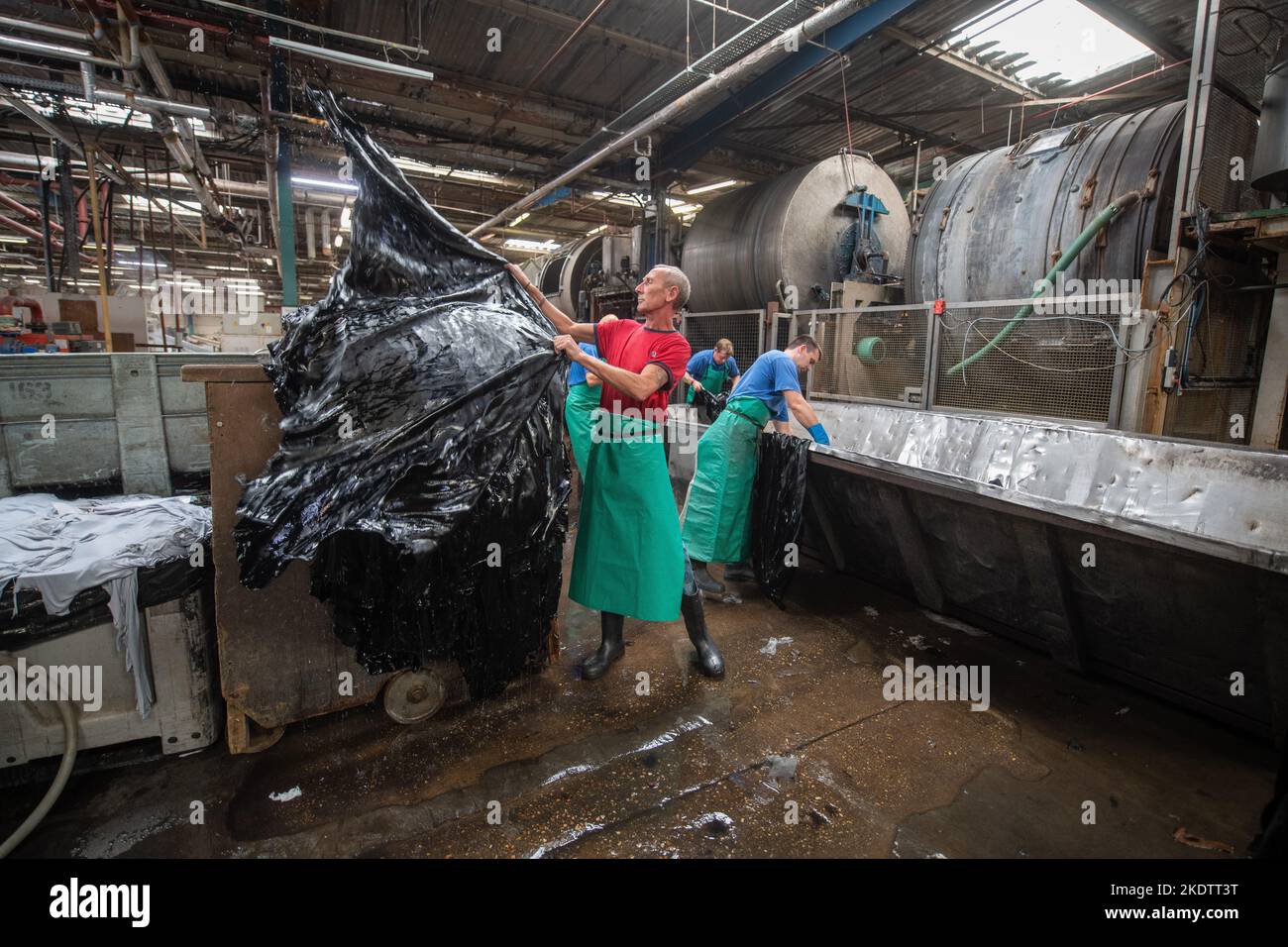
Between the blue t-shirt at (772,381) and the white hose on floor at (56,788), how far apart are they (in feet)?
12.2

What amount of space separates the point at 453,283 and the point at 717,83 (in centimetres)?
395

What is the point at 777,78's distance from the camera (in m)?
6.29

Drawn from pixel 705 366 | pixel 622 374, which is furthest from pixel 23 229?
pixel 622 374

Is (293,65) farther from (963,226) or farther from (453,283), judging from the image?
(963,226)

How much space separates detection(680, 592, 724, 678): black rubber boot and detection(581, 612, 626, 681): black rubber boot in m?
0.37

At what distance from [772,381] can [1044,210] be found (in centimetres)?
357

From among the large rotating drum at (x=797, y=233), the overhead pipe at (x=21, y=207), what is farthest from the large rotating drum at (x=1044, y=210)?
the overhead pipe at (x=21, y=207)

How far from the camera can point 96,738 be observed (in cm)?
218

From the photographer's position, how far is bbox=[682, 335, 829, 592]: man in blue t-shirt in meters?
4.10

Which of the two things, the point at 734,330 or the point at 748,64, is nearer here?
the point at 748,64

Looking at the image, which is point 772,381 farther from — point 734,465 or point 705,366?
point 705,366

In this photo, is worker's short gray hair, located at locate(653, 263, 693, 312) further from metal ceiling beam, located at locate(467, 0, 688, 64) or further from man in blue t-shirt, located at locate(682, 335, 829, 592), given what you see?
metal ceiling beam, located at locate(467, 0, 688, 64)

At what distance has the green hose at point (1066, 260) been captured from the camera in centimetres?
483
